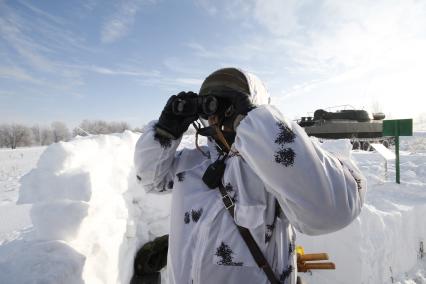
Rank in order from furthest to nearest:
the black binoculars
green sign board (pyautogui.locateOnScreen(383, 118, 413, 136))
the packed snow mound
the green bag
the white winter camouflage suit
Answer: green sign board (pyautogui.locateOnScreen(383, 118, 413, 136))
the green bag
the packed snow mound
the black binoculars
the white winter camouflage suit

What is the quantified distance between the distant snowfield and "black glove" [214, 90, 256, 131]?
1.17m

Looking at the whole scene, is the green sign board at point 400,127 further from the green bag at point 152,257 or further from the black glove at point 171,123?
the black glove at point 171,123

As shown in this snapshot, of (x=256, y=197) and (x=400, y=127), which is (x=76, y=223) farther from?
(x=400, y=127)

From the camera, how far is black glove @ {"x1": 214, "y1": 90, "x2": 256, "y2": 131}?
130 cm

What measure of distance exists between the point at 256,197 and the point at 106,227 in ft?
4.77

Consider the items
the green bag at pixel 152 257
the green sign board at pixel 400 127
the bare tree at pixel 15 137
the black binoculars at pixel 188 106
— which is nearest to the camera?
the black binoculars at pixel 188 106

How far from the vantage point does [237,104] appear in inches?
52.3

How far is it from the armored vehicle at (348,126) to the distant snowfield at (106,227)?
47.0ft

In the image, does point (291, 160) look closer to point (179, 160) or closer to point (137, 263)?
point (179, 160)

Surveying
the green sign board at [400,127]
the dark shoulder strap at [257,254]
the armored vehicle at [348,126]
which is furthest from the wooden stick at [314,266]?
the armored vehicle at [348,126]

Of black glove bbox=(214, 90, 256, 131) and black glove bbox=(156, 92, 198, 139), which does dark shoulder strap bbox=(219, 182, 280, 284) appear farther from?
black glove bbox=(156, 92, 198, 139)

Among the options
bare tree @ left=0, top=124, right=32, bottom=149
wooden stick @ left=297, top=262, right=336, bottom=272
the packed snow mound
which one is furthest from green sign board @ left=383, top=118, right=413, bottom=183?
bare tree @ left=0, top=124, right=32, bottom=149

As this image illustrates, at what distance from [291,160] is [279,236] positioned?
0.46 meters

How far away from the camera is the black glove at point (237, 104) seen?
1302 millimetres
